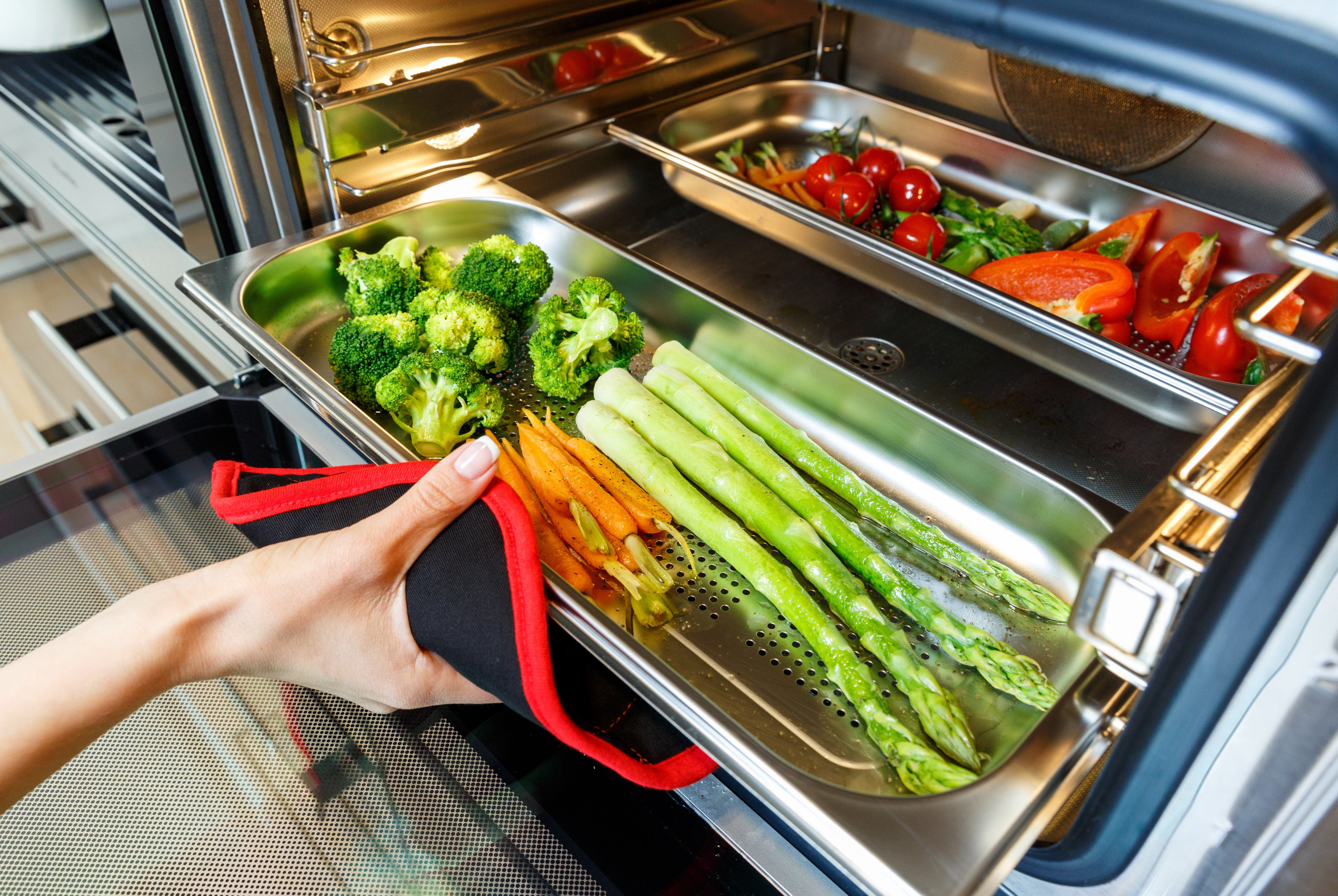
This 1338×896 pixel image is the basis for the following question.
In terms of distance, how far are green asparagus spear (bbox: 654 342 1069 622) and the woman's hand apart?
51cm

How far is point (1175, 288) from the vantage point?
1611 mm

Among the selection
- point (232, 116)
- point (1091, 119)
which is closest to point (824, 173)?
point (1091, 119)

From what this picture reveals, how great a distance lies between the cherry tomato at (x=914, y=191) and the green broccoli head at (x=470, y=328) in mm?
1038

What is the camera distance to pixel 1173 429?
4.43ft

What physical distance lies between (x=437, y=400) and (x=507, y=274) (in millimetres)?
286

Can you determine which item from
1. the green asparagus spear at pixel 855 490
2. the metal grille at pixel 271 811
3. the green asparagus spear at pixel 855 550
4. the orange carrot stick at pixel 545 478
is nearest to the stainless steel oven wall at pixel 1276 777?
the green asparagus spear at pixel 855 550

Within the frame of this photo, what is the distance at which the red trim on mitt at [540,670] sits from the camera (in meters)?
0.88

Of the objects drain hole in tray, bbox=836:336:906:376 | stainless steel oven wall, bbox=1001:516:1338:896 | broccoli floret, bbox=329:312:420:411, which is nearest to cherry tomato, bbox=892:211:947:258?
drain hole in tray, bbox=836:336:906:376

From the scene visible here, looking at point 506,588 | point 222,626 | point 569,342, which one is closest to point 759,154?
point 569,342

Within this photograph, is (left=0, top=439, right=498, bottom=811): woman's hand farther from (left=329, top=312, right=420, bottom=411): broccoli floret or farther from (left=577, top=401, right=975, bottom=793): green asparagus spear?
(left=329, top=312, right=420, bottom=411): broccoli floret

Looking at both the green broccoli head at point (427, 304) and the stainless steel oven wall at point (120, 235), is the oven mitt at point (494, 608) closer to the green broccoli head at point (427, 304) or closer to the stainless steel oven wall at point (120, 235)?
the green broccoli head at point (427, 304)

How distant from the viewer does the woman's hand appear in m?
0.86

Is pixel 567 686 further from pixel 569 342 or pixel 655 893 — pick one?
pixel 569 342

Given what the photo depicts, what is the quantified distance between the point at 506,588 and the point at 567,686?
17 centimetres
